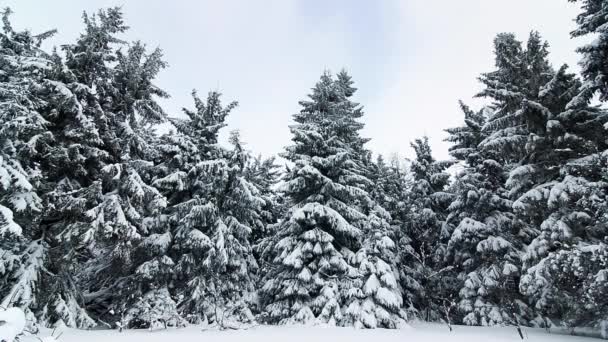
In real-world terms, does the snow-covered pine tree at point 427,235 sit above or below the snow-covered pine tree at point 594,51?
below

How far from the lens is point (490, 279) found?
1800 centimetres

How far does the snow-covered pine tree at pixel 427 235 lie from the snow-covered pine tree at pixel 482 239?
1478mm

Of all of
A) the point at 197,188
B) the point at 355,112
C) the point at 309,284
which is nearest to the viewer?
the point at 309,284

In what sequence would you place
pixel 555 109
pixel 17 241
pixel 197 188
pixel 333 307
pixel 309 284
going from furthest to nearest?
1. pixel 197 188
2. pixel 309 284
3. pixel 333 307
4. pixel 555 109
5. pixel 17 241

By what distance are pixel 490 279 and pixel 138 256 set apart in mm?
17848

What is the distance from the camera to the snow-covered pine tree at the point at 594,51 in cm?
1115

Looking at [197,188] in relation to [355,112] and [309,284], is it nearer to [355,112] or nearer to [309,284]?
[309,284]

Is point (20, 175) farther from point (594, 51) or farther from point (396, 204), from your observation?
point (396, 204)

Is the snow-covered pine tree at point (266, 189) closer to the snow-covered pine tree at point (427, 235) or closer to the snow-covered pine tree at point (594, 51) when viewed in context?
the snow-covered pine tree at point (427, 235)

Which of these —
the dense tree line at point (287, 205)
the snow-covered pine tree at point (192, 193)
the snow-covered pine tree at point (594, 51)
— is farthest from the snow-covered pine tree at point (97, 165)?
the snow-covered pine tree at point (594, 51)

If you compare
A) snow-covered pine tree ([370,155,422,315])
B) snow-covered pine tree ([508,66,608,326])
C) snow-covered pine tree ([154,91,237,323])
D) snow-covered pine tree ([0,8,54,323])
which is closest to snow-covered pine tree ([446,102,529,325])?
snow-covered pine tree ([508,66,608,326])

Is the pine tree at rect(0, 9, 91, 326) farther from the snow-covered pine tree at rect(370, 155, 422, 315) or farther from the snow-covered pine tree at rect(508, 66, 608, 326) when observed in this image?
the snow-covered pine tree at rect(370, 155, 422, 315)

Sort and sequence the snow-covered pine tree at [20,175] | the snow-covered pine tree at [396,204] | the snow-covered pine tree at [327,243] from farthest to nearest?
the snow-covered pine tree at [396,204], the snow-covered pine tree at [327,243], the snow-covered pine tree at [20,175]

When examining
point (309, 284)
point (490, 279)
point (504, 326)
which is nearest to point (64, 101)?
point (309, 284)
